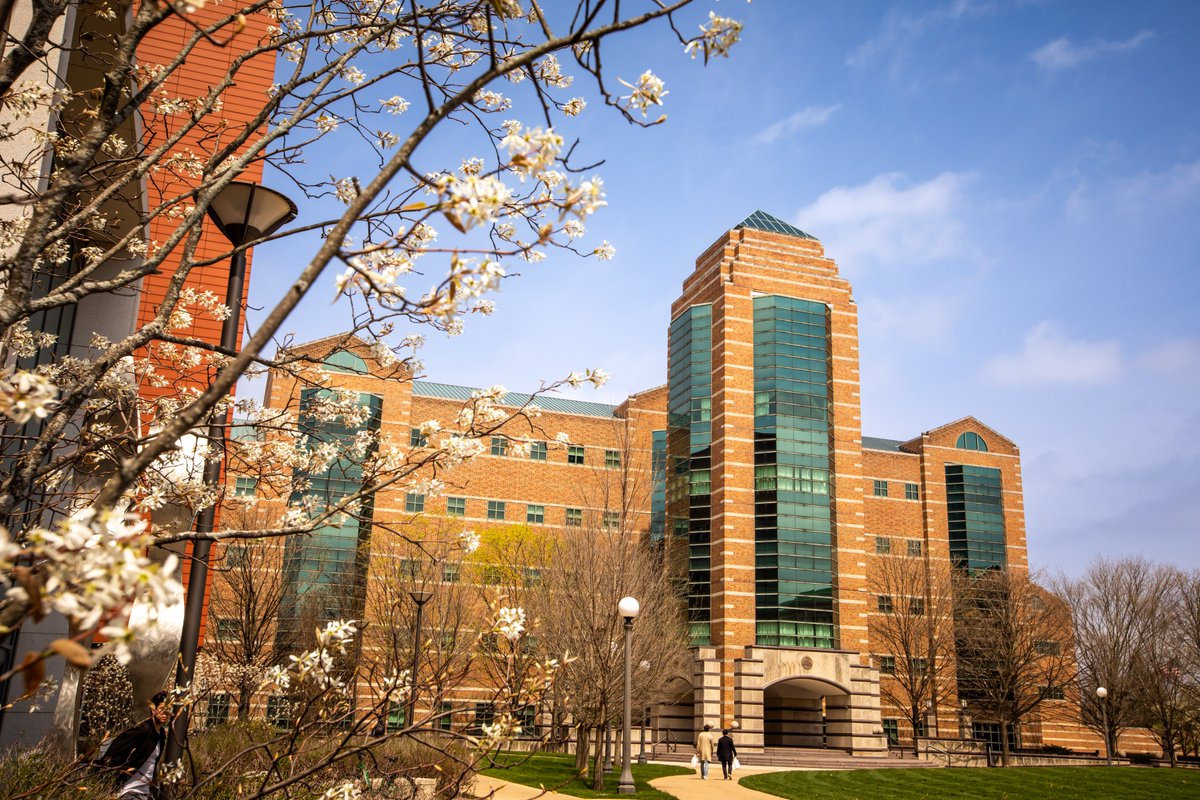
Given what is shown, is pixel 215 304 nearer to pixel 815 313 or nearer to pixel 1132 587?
pixel 815 313

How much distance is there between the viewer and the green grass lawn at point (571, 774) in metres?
18.0

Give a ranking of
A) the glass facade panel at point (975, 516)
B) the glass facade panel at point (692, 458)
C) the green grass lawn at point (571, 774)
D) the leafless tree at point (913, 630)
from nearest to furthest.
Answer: the green grass lawn at point (571, 774) < the glass facade panel at point (692, 458) < the leafless tree at point (913, 630) < the glass facade panel at point (975, 516)

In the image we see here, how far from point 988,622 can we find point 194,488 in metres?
42.1

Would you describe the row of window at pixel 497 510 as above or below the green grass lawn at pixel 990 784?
above

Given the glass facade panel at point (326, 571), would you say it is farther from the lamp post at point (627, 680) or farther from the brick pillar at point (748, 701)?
the lamp post at point (627, 680)

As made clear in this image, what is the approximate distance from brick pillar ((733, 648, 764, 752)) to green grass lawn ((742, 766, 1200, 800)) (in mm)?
12790

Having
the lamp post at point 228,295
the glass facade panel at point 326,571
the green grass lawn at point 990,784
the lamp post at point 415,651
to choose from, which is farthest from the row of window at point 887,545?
the lamp post at point 228,295

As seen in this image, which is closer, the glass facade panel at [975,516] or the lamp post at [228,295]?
the lamp post at [228,295]

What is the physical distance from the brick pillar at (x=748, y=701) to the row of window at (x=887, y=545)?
53.6ft

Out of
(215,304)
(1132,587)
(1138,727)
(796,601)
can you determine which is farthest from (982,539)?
(215,304)

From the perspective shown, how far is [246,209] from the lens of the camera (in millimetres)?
7094

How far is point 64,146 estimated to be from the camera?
6031 mm

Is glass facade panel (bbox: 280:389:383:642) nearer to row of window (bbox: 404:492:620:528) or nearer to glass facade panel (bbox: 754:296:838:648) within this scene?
row of window (bbox: 404:492:620:528)

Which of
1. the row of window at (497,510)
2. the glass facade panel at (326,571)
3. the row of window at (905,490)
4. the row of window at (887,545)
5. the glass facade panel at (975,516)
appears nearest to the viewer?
the glass facade panel at (326,571)
